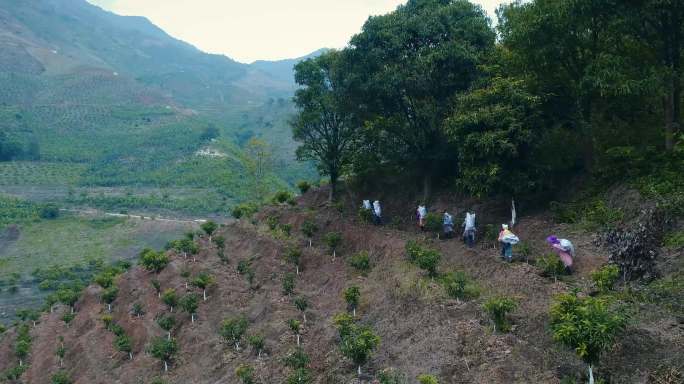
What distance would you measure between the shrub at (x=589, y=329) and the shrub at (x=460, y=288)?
4.33 metres

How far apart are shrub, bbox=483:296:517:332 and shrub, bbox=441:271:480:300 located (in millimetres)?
1803

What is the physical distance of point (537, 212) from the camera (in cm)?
1838

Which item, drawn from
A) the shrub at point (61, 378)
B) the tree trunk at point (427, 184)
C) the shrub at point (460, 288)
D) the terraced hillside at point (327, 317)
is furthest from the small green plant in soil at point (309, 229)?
the shrub at point (61, 378)

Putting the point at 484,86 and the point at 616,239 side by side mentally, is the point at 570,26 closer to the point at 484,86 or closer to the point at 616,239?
the point at 484,86

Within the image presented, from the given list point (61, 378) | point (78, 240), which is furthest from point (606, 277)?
point (78, 240)

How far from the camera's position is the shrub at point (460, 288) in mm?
13609

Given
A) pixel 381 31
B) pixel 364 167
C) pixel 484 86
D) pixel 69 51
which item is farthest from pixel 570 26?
pixel 69 51

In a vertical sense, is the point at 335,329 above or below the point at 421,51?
below

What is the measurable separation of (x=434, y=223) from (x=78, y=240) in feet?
153

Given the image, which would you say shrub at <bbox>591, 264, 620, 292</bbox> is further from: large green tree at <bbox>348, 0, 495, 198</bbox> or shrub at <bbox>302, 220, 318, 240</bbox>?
shrub at <bbox>302, 220, 318, 240</bbox>

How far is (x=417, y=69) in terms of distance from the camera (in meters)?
19.8

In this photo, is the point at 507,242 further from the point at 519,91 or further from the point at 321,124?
the point at 321,124

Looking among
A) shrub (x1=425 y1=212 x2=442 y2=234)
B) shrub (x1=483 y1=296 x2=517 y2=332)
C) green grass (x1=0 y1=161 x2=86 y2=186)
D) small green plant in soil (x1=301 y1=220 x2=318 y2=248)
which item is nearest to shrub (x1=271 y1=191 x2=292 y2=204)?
small green plant in soil (x1=301 y1=220 x2=318 y2=248)

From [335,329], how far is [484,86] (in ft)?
34.7
